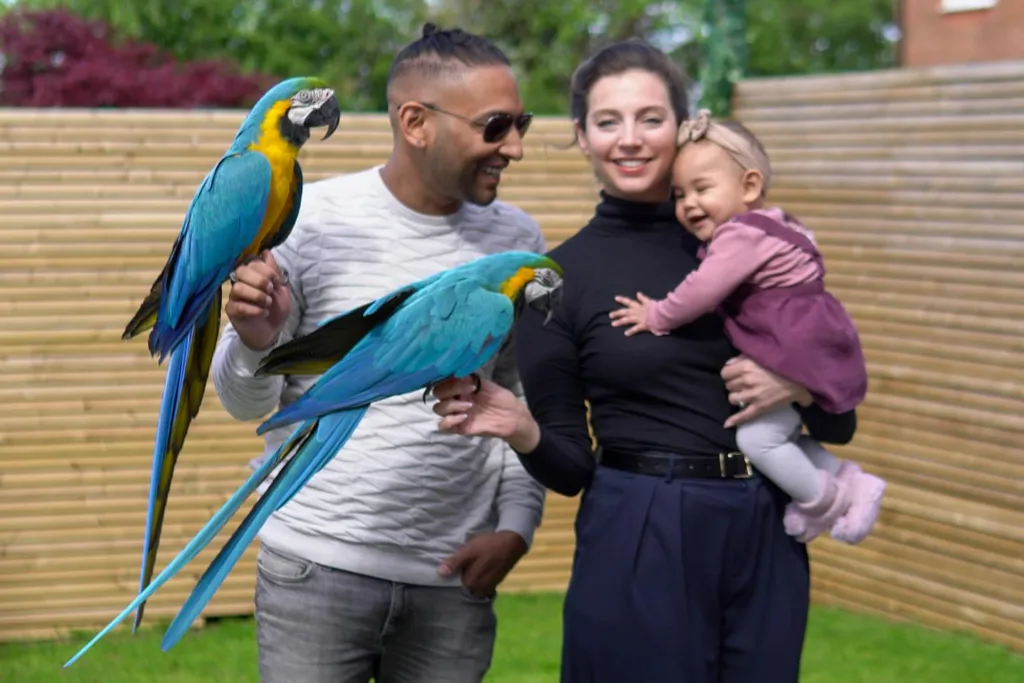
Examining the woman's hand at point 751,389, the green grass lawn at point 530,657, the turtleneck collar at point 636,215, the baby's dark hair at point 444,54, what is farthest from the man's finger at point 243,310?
the green grass lawn at point 530,657

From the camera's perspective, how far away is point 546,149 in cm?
484

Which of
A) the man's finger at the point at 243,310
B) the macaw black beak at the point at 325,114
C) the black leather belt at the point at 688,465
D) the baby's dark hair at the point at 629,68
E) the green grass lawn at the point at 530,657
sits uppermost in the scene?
the macaw black beak at the point at 325,114

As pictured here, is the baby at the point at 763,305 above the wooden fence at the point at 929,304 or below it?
above

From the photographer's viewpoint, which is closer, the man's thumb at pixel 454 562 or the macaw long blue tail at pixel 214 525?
the macaw long blue tail at pixel 214 525

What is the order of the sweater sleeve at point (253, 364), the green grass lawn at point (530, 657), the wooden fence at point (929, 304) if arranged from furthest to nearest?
1. the wooden fence at point (929, 304)
2. the green grass lawn at point (530, 657)
3. the sweater sleeve at point (253, 364)

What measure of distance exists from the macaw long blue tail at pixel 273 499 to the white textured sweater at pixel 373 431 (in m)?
0.33

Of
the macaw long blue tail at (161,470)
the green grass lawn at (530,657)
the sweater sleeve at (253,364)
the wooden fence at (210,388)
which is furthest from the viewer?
the wooden fence at (210,388)

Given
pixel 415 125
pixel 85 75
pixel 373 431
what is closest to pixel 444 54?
pixel 415 125

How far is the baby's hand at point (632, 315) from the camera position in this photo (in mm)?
2146

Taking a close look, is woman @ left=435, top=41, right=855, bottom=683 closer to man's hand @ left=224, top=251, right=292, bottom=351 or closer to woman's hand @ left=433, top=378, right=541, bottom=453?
woman's hand @ left=433, top=378, right=541, bottom=453

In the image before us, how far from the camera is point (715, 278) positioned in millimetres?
2113

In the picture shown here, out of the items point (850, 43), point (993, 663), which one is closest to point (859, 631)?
point (993, 663)

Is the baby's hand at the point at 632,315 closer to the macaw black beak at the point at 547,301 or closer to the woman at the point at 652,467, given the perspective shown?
the woman at the point at 652,467

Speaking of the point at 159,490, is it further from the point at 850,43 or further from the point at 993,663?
the point at 850,43
